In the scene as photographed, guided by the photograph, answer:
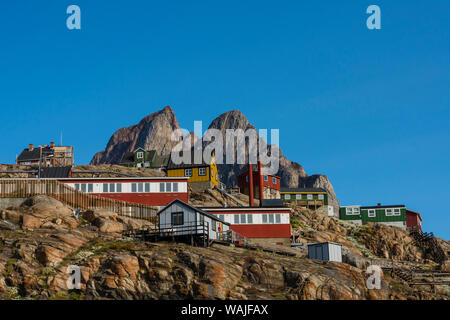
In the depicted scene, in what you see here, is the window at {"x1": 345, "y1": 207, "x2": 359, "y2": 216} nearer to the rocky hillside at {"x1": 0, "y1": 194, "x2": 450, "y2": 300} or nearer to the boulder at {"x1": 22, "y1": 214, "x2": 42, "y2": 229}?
the rocky hillside at {"x1": 0, "y1": 194, "x2": 450, "y2": 300}

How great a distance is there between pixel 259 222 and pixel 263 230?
119 centimetres

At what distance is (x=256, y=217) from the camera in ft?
244

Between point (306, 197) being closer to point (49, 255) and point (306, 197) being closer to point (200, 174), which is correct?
point (200, 174)

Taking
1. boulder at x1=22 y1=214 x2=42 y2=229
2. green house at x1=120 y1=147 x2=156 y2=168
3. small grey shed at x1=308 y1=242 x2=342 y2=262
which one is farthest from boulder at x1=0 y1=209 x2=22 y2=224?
green house at x1=120 y1=147 x2=156 y2=168

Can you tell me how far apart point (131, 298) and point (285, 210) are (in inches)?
1349

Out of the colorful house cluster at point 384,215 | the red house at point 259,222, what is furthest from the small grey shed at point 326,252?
the colorful house cluster at point 384,215

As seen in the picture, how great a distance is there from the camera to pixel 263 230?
74.2 metres

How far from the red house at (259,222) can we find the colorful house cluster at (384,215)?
4606 cm

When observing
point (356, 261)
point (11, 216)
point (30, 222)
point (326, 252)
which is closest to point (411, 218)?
point (356, 261)

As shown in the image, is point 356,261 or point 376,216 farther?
point 376,216
